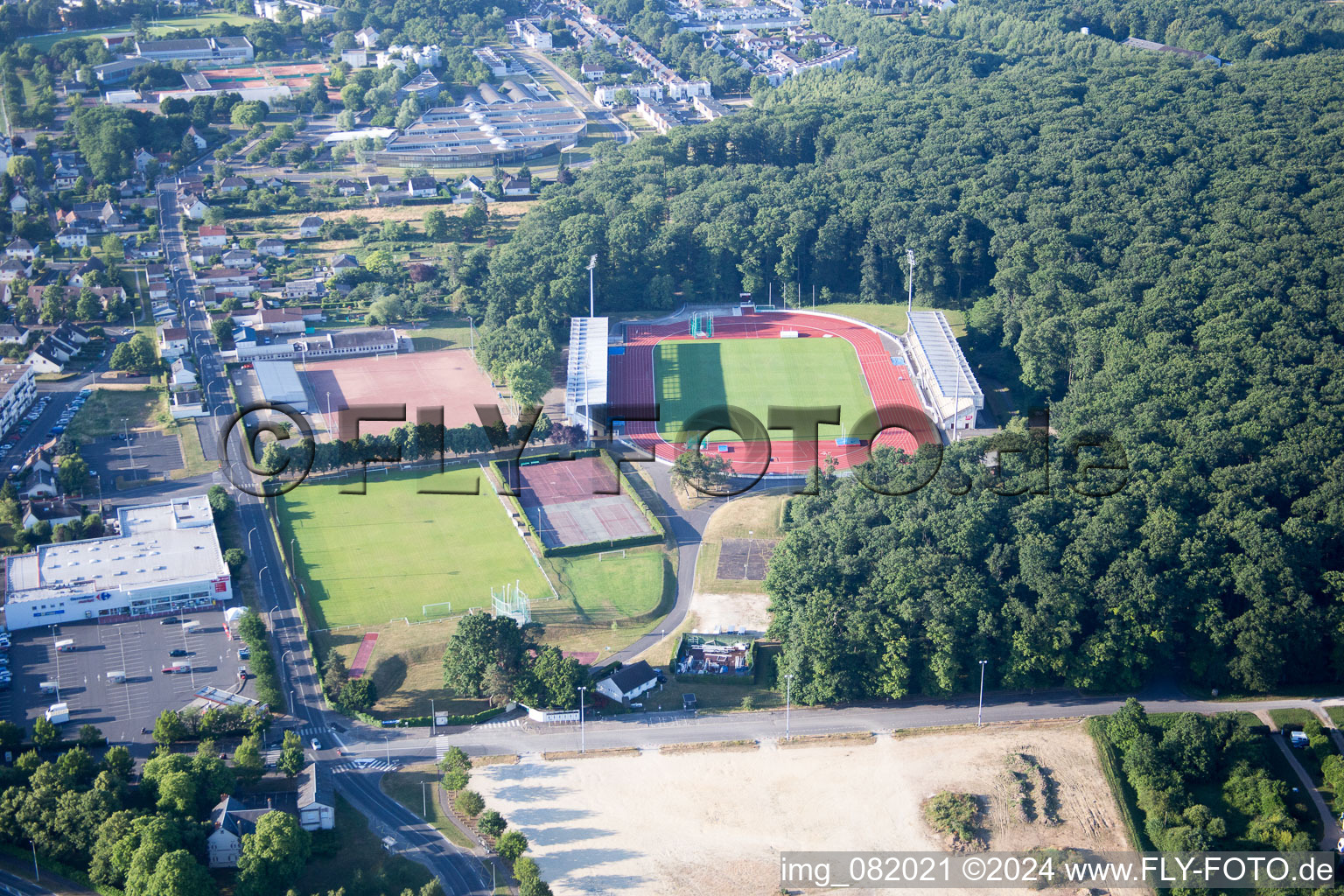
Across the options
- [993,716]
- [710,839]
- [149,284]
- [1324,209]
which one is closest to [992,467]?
[993,716]

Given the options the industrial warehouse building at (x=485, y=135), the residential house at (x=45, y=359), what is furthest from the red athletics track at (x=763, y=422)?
the industrial warehouse building at (x=485, y=135)

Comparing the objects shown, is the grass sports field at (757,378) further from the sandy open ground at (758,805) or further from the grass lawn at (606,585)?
the sandy open ground at (758,805)

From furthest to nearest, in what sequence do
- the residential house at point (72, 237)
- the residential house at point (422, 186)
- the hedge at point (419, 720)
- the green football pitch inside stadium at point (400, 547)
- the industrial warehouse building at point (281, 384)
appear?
the residential house at point (422, 186)
the residential house at point (72, 237)
the industrial warehouse building at point (281, 384)
the green football pitch inside stadium at point (400, 547)
the hedge at point (419, 720)

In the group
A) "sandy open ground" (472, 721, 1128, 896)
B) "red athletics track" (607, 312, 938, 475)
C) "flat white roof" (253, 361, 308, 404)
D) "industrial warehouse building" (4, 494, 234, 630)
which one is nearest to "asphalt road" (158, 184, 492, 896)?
"flat white roof" (253, 361, 308, 404)

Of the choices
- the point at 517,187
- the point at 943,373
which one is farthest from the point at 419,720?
the point at 517,187

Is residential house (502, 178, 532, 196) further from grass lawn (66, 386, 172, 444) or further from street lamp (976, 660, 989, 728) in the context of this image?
street lamp (976, 660, 989, 728)

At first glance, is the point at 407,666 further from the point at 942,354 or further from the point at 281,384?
the point at 942,354
